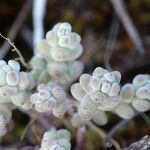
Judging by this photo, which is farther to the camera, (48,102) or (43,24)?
(43,24)

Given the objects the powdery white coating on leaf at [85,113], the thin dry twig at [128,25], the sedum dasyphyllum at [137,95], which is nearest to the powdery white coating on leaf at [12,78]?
the powdery white coating on leaf at [85,113]

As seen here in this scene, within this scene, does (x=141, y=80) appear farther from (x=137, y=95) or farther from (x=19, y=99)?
(x=19, y=99)

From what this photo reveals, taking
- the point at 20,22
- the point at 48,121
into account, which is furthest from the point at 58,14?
the point at 48,121

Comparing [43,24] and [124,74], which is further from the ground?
[43,24]

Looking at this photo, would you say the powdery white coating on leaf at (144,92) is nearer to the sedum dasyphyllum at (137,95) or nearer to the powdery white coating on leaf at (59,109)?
the sedum dasyphyllum at (137,95)

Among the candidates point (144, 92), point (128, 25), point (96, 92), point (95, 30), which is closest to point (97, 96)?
point (96, 92)

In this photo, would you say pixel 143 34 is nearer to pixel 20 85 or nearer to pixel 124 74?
pixel 124 74

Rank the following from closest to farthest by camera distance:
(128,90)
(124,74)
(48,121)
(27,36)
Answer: (128,90) → (48,121) → (124,74) → (27,36)

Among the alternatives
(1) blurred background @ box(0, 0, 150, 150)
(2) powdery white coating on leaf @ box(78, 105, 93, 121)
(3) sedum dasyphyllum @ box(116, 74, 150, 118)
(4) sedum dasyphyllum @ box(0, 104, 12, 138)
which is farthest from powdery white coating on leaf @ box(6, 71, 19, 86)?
(1) blurred background @ box(0, 0, 150, 150)

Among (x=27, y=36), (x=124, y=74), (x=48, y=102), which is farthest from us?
(x=27, y=36)
